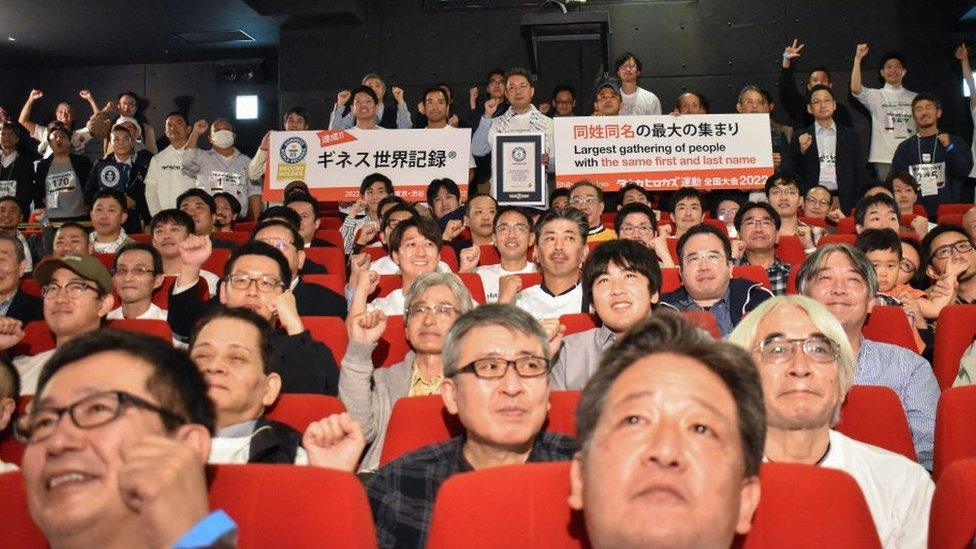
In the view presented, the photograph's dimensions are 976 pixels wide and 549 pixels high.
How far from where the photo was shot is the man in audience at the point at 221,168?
6926 mm

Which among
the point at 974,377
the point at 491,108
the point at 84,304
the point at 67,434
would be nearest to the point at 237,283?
the point at 84,304

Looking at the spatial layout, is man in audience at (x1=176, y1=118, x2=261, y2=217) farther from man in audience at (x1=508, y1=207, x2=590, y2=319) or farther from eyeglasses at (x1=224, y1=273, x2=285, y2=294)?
eyeglasses at (x1=224, y1=273, x2=285, y2=294)

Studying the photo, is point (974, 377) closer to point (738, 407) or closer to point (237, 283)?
point (738, 407)

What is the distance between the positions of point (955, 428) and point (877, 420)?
7.7 inches

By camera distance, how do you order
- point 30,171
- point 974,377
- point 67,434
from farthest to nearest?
point 30,171, point 974,377, point 67,434

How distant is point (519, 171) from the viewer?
6.09m

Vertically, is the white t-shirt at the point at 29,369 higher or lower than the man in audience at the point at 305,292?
lower

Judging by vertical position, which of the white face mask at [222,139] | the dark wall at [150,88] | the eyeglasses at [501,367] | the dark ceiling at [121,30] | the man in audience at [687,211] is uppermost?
the dark ceiling at [121,30]

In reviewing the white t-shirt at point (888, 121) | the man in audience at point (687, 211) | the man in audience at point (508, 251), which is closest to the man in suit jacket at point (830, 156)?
the white t-shirt at point (888, 121)

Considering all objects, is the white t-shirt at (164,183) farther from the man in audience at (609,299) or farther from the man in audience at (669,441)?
the man in audience at (669,441)

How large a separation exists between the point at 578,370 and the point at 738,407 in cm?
139

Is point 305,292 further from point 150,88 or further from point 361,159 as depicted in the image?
point 150,88

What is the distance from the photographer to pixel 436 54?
9.06 meters

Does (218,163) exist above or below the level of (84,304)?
above
